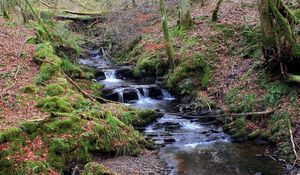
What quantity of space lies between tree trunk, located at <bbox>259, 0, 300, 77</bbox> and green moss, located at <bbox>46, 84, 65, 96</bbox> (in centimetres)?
675

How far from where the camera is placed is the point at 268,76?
508 inches

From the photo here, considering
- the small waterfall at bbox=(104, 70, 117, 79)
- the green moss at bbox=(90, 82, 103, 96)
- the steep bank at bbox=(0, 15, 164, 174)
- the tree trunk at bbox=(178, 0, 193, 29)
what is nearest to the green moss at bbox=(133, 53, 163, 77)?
the small waterfall at bbox=(104, 70, 117, 79)

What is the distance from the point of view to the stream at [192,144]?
9.41 metres

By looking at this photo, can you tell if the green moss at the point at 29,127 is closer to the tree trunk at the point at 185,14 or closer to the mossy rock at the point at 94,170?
the mossy rock at the point at 94,170

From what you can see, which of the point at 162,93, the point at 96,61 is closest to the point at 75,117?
the point at 162,93

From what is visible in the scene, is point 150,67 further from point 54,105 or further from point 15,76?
point 54,105

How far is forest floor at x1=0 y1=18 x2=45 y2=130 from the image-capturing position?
9.60 meters

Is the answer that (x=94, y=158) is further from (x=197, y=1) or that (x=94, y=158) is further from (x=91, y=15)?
(x=91, y=15)

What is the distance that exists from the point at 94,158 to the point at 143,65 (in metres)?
9.97

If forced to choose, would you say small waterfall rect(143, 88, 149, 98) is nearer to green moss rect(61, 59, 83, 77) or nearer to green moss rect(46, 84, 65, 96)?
green moss rect(61, 59, 83, 77)

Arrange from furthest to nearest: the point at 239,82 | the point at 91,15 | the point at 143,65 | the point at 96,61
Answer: the point at 91,15
the point at 96,61
the point at 143,65
the point at 239,82

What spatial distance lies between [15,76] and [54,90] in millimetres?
1753

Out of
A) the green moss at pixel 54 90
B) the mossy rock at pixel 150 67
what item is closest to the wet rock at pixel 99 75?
the mossy rock at pixel 150 67

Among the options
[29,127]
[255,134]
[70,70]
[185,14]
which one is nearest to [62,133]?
[29,127]
